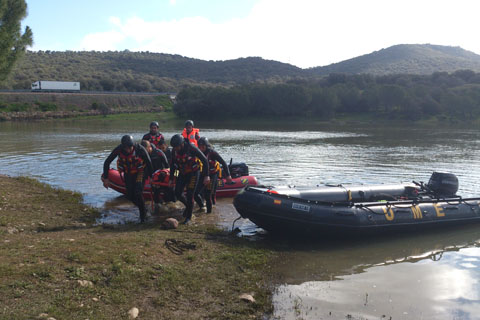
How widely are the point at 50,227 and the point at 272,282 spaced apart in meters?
3.87

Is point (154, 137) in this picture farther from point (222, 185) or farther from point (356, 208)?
point (356, 208)

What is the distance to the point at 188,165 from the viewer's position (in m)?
7.71

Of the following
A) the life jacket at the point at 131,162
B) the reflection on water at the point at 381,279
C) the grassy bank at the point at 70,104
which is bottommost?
the reflection on water at the point at 381,279

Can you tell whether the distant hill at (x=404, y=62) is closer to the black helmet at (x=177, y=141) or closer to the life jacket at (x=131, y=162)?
the black helmet at (x=177, y=141)

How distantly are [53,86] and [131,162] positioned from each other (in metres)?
58.5

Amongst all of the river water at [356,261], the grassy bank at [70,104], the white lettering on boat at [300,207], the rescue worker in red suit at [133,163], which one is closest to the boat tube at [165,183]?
the river water at [356,261]

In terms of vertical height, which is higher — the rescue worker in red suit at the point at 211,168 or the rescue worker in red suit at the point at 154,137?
the rescue worker in red suit at the point at 154,137

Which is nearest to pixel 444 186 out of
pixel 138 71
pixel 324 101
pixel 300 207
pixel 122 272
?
pixel 300 207

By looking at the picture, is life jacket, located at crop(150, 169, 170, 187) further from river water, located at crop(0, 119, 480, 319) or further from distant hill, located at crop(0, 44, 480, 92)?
distant hill, located at crop(0, 44, 480, 92)

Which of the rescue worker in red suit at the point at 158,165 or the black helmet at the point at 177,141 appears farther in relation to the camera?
the rescue worker in red suit at the point at 158,165

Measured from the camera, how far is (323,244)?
7.53 meters

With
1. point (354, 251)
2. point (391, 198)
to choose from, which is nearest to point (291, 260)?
point (354, 251)

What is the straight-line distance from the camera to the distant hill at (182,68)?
77.2 metres

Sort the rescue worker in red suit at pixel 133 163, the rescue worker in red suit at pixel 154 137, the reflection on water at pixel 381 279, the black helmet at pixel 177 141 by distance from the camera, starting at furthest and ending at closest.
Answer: the rescue worker in red suit at pixel 154 137
the black helmet at pixel 177 141
the rescue worker in red suit at pixel 133 163
the reflection on water at pixel 381 279
